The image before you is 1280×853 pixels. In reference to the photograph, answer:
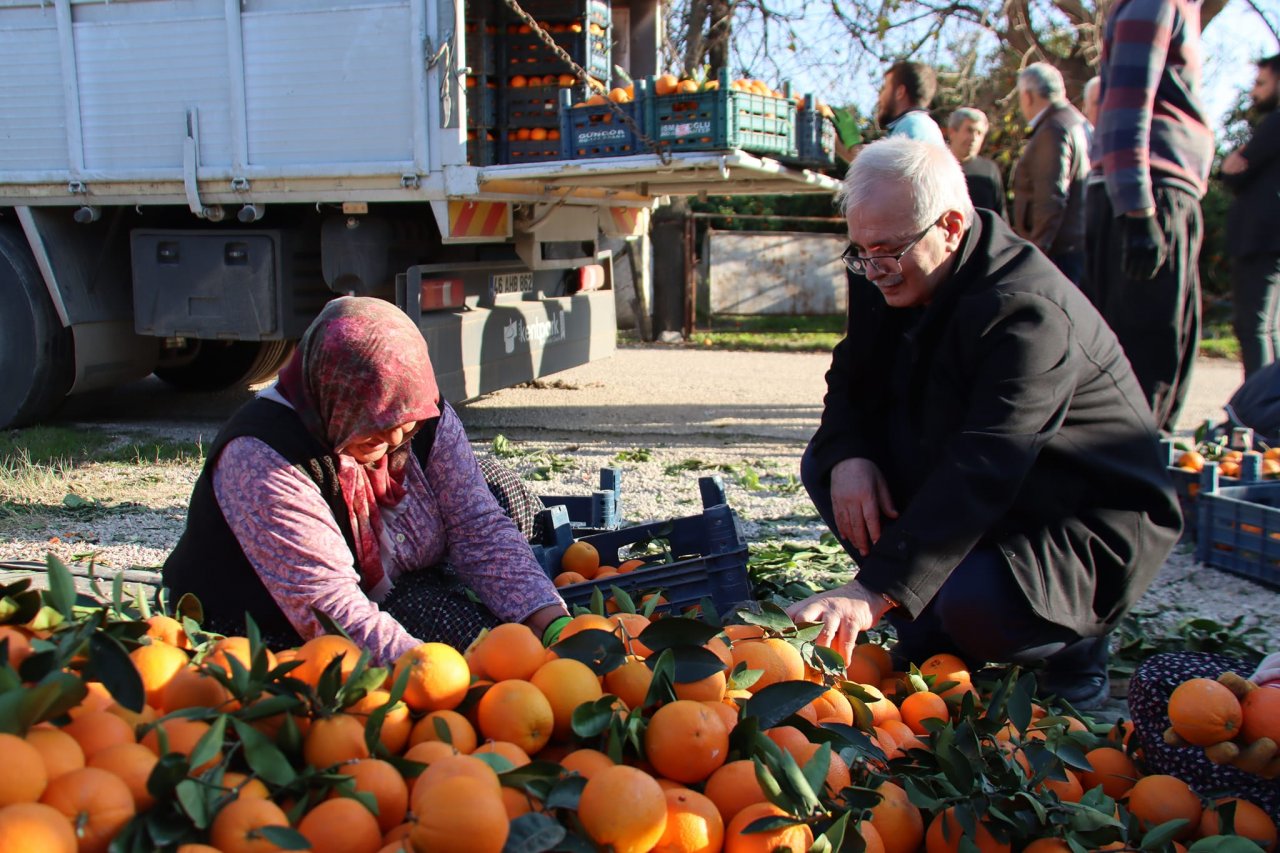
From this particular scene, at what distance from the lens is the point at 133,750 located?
1531 mm

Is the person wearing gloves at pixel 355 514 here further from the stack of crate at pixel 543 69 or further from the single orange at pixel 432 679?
the stack of crate at pixel 543 69

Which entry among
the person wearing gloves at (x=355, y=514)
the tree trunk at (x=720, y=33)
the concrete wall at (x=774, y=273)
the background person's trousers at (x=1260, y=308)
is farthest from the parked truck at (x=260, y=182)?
the concrete wall at (x=774, y=273)

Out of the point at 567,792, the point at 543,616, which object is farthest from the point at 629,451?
the point at 567,792

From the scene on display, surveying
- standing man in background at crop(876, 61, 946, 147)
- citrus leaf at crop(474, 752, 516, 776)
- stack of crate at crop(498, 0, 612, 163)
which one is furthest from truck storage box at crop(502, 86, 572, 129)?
citrus leaf at crop(474, 752, 516, 776)

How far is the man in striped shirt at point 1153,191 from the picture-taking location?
195 inches

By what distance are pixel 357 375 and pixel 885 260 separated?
1.20 metres

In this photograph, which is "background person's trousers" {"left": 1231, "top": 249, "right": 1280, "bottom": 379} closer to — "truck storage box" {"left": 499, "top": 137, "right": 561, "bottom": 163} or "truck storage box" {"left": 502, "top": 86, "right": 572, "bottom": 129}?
"truck storage box" {"left": 499, "top": 137, "right": 561, "bottom": 163}

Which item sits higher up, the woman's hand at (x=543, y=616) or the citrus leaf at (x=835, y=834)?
the woman's hand at (x=543, y=616)

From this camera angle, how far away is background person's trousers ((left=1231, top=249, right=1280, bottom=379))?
535 cm

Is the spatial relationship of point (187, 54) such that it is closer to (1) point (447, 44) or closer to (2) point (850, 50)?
(1) point (447, 44)

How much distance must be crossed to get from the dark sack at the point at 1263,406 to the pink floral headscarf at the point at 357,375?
14.0ft

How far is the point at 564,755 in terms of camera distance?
1.86 meters

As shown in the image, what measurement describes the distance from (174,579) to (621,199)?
234 inches

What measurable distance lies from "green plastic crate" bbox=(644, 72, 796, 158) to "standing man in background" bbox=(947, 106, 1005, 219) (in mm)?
1134
